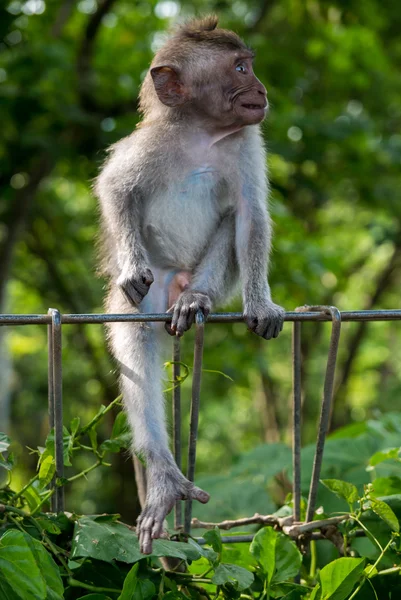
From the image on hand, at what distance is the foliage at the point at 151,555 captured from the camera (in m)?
2.11

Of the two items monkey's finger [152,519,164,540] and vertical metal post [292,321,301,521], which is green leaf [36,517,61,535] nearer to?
monkey's finger [152,519,164,540]

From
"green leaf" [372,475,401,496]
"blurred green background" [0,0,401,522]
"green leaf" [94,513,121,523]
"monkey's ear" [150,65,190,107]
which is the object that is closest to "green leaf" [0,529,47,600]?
"green leaf" [94,513,121,523]

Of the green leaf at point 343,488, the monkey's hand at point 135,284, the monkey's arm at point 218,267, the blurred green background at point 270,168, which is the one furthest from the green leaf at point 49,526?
the blurred green background at point 270,168

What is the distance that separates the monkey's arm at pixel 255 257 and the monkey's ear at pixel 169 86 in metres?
0.46

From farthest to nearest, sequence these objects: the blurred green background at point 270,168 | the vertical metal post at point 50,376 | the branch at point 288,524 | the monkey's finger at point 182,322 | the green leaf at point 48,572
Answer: the blurred green background at point 270,168
the monkey's finger at point 182,322
the branch at point 288,524
the vertical metal post at point 50,376
the green leaf at point 48,572

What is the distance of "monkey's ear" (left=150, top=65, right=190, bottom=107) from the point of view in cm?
378

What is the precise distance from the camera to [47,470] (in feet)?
7.47

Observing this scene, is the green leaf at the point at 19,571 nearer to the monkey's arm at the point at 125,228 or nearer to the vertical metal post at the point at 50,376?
the vertical metal post at the point at 50,376

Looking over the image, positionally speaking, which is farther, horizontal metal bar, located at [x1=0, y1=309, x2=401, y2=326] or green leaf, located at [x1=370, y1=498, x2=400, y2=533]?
green leaf, located at [x1=370, y1=498, x2=400, y2=533]

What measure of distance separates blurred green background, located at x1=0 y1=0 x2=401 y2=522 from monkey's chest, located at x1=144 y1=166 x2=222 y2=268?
3.19 ft

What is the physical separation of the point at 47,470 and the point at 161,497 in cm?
55

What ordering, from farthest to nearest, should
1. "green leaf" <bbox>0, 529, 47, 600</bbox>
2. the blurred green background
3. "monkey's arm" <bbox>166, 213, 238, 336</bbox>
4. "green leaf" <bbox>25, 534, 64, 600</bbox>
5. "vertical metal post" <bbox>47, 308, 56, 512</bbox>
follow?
the blurred green background
"monkey's arm" <bbox>166, 213, 238, 336</bbox>
"vertical metal post" <bbox>47, 308, 56, 512</bbox>
"green leaf" <bbox>25, 534, 64, 600</bbox>
"green leaf" <bbox>0, 529, 47, 600</bbox>

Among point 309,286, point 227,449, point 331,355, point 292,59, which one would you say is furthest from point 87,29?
point 227,449

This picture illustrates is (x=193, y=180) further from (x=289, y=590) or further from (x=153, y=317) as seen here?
(x=289, y=590)
